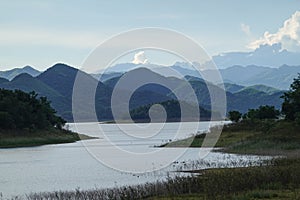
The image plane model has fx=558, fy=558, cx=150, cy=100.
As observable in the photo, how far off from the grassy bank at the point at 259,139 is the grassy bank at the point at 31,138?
3469 cm

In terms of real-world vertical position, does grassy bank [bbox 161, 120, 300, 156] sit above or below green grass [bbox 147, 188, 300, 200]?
above

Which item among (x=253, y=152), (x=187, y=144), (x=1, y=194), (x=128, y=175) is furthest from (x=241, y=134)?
(x=1, y=194)

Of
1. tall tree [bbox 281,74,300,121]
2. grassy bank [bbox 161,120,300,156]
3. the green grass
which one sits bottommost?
the green grass

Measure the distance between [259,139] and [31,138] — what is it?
5750 centimetres

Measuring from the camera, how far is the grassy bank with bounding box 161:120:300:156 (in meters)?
71.6

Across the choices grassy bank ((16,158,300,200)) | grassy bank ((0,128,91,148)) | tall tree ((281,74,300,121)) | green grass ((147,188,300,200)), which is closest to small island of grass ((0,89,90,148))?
grassy bank ((0,128,91,148))

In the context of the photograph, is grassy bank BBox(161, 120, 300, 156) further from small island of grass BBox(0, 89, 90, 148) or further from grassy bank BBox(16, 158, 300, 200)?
small island of grass BBox(0, 89, 90, 148)

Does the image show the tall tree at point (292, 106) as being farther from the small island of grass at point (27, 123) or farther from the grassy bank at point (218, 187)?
the grassy bank at point (218, 187)

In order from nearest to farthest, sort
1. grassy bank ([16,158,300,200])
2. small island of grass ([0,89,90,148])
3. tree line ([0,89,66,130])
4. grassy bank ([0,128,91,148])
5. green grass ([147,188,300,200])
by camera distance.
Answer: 1. green grass ([147,188,300,200])
2. grassy bank ([16,158,300,200])
3. grassy bank ([0,128,91,148])
4. small island of grass ([0,89,90,148])
5. tree line ([0,89,66,130])

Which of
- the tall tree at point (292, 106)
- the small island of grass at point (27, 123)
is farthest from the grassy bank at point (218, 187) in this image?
the small island of grass at point (27, 123)

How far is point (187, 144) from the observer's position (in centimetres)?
9756

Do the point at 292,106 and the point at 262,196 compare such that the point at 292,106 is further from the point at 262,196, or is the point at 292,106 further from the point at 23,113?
the point at 262,196

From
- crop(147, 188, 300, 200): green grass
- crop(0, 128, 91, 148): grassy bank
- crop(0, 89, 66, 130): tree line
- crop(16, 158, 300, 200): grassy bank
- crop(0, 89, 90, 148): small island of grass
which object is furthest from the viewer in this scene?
crop(0, 89, 66, 130): tree line

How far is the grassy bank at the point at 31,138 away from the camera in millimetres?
114125
